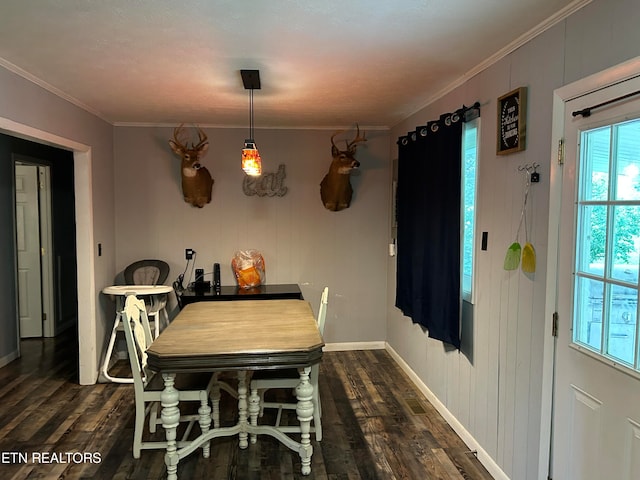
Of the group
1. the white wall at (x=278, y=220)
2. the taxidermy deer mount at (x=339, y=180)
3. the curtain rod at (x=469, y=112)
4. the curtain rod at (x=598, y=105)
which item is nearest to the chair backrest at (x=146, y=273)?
the white wall at (x=278, y=220)

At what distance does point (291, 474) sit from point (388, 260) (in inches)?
107

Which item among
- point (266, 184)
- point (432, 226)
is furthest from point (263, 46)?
point (266, 184)

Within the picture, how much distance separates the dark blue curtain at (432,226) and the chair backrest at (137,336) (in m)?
1.97

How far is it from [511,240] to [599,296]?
0.66m

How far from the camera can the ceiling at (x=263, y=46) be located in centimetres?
193

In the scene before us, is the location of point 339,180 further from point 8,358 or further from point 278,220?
point 8,358

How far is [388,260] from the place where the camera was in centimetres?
490

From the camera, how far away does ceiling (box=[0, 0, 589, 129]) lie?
6.34 ft

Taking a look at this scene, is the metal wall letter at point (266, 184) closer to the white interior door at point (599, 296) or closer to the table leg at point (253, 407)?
the table leg at point (253, 407)

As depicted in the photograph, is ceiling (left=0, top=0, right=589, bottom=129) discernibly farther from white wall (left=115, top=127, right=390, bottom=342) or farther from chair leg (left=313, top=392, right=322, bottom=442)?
chair leg (left=313, top=392, right=322, bottom=442)

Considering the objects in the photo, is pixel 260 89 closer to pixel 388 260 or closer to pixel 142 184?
pixel 142 184

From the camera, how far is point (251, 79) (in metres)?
2.92

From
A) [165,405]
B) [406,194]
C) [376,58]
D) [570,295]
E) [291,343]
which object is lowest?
[165,405]

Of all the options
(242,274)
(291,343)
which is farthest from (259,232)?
(291,343)
